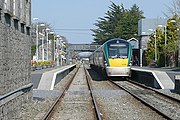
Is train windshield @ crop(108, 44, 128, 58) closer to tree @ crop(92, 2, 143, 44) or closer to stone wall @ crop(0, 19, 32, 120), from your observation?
stone wall @ crop(0, 19, 32, 120)

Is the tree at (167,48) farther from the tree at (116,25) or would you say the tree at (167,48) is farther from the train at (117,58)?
the train at (117,58)

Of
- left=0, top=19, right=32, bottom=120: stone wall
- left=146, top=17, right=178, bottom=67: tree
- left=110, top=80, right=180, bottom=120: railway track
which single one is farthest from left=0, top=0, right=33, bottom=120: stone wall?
left=146, top=17, right=178, bottom=67: tree

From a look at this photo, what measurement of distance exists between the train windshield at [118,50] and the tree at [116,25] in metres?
71.7

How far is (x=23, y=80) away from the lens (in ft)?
57.3

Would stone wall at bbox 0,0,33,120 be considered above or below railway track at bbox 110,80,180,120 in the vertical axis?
above

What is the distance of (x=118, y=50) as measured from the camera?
120ft

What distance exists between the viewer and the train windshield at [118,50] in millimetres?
36581

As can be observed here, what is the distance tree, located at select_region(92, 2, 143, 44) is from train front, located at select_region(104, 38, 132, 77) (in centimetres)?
7173

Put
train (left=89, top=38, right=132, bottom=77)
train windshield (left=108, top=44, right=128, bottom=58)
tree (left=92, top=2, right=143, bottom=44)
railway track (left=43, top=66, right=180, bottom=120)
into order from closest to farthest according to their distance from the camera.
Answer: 1. railway track (left=43, top=66, right=180, bottom=120)
2. train (left=89, top=38, right=132, bottom=77)
3. train windshield (left=108, top=44, right=128, bottom=58)
4. tree (left=92, top=2, right=143, bottom=44)

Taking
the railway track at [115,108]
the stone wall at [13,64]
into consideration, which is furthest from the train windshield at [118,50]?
the stone wall at [13,64]

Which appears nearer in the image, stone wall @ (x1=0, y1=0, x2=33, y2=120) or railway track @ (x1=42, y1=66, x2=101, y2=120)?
stone wall @ (x1=0, y1=0, x2=33, y2=120)

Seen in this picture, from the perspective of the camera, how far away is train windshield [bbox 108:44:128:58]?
36581mm

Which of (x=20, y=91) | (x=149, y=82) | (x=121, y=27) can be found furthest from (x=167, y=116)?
(x=121, y=27)

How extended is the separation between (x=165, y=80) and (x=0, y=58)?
18.3 m
